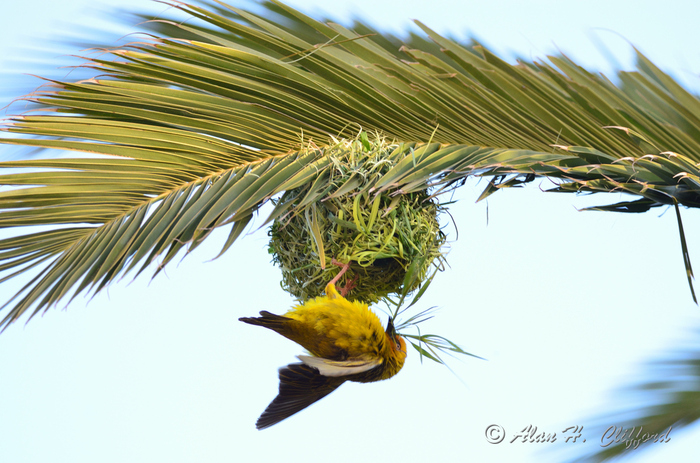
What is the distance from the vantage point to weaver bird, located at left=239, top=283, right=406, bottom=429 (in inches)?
59.1

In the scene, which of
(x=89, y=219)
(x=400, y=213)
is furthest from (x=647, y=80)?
(x=89, y=219)

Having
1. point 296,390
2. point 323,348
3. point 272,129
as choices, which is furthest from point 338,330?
point 272,129

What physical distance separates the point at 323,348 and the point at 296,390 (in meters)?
0.11

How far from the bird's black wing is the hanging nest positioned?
25 centimetres

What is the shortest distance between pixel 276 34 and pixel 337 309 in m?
0.74

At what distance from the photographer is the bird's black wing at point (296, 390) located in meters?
1.50

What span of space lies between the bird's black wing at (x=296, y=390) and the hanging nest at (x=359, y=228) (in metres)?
0.25

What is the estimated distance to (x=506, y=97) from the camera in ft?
5.89

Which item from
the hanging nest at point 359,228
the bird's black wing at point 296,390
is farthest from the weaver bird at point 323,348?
the hanging nest at point 359,228

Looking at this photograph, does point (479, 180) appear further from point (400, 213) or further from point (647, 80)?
point (647, 80)

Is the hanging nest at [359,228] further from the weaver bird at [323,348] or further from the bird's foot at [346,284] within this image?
the weaver bird at [323,348]

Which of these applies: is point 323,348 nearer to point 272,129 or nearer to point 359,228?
point 359,228

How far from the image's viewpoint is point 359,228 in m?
1.56

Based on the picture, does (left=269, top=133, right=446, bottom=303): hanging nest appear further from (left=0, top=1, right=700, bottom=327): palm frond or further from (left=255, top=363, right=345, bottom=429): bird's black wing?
(left=255, top=363, right=345, bottom=429): bird's black wing
